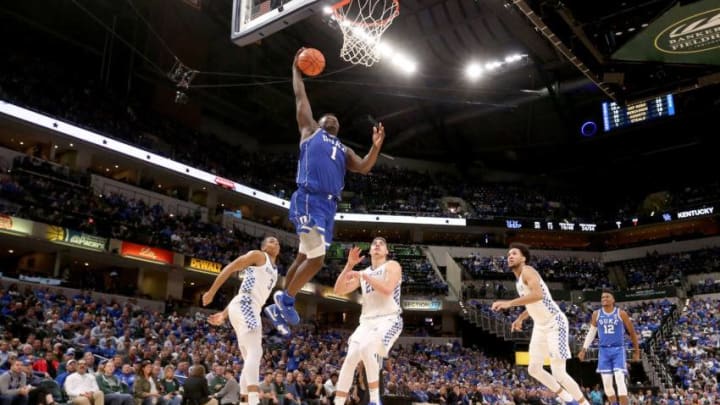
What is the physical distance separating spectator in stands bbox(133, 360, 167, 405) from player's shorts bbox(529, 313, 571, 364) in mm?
7483

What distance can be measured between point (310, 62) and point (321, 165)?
1142 mm

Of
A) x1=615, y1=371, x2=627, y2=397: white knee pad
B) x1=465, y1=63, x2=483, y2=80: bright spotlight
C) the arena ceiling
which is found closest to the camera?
x1=615, y1=371, x2=627, y2=397: white knee pad

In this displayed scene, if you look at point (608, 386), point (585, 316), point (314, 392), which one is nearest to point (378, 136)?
point (608, 386)

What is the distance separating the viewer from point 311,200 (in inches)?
225

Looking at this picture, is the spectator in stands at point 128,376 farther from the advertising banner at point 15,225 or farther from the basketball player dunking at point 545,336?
the advertising banner at point 15,225

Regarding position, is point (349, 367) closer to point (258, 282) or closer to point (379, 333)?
point (379, 333)

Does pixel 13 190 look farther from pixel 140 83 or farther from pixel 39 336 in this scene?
pixel 140 83

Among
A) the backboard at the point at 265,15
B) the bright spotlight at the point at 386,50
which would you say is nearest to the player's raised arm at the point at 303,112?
the backboard at the point at 265,15

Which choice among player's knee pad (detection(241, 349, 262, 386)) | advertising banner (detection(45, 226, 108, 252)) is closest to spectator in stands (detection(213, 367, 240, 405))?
player's knee pad (detection(241, 349, 262, 386))

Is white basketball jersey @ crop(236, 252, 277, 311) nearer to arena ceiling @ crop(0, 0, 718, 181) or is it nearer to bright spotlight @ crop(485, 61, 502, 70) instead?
arena ceiling @ crop(0, 0, 718, 181)

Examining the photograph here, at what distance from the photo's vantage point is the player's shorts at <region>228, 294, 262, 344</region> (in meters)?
6.61

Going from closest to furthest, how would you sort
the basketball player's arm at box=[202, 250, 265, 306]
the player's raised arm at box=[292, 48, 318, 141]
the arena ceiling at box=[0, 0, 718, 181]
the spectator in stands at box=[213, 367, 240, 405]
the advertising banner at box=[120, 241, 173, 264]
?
the player's raised arm at box=[292, 48, 318, 141] < the basketball player's arm at box=[202, 250, 265, 306] < the spectator in stands at box=[213, 367, 240, 405] < the advertising banner at box=[120, 241, 173, 264] < the arena ceiling at box=[0, 0, 718, 181]

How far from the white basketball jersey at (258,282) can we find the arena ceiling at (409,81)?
16523 millimetres

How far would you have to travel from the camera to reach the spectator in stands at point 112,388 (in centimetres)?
1053
